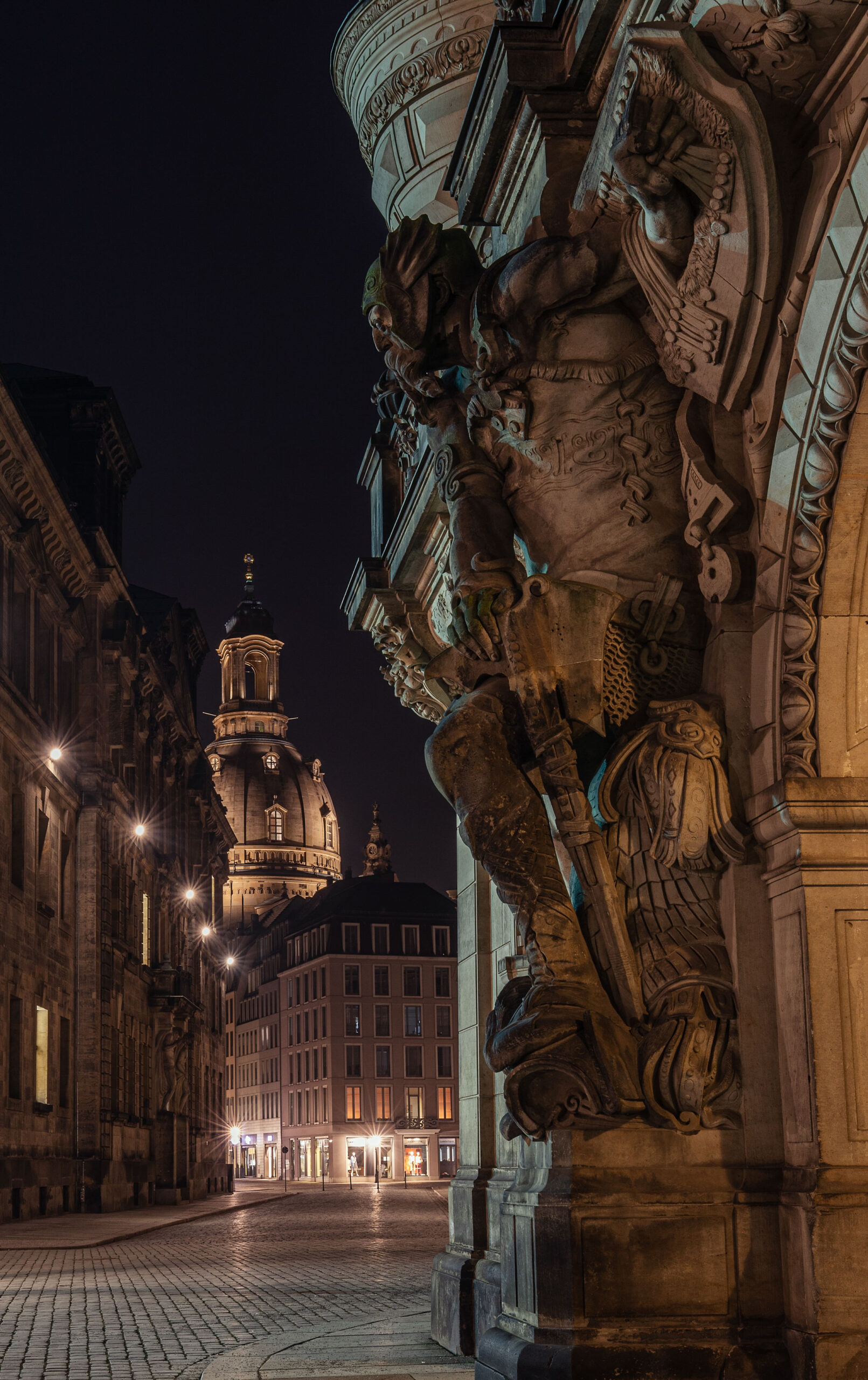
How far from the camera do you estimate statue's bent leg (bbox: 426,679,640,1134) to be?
21.0ft

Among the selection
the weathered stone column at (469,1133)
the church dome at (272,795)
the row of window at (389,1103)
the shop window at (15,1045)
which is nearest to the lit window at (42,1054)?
the shop window at (15,1045)

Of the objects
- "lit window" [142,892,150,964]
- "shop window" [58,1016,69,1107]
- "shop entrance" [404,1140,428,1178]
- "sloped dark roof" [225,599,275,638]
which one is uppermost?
"sloped dark roof" [225,599,275,638]

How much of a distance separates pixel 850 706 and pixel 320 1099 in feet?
397

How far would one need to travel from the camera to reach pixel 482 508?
7.19 m

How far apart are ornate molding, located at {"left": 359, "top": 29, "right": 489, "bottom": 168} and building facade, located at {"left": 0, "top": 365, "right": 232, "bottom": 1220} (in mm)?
22591

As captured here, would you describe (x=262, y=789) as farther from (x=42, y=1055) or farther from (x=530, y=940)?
(x=530, y=940)

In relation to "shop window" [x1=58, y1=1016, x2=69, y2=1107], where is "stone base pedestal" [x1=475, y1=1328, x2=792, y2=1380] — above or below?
below

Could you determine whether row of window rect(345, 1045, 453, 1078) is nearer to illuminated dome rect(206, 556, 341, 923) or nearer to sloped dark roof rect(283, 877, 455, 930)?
sloped dark roof rect(283, 877, 455, 930)

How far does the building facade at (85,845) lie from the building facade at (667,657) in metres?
27.6

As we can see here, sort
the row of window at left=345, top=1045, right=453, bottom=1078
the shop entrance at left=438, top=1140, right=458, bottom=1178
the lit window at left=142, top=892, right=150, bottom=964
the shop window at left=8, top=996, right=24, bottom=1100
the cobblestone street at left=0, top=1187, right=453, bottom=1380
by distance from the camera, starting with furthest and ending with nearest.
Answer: the row of window at left=345, top=1045, right=453, bottom=1078
the shop entrance at left=438, top=1140, right=458, bottom=1178
the lit window at left=142, top=892, right=150, bottom=964
the shop window at left=8, top=996, right=24, bottom=1100
the cobblestone street at left=0, top=1187, right=453, bottom=1380

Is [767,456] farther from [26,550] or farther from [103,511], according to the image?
[103,511]

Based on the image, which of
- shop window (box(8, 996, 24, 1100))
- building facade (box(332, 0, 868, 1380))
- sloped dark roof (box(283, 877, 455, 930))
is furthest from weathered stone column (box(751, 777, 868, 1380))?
sloped dark roof (box(283, 877, 455, 930))

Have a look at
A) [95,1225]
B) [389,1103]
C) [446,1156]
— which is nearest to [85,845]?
[95,1225]

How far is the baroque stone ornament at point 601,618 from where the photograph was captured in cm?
635
